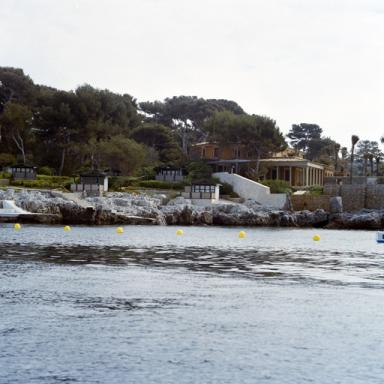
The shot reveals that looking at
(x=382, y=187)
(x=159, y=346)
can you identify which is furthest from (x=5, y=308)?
(x=382, y=187)

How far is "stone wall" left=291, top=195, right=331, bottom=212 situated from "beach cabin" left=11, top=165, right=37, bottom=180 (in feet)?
108

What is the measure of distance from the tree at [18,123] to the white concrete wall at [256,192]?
30.3 meters

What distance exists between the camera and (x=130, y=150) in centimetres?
10206

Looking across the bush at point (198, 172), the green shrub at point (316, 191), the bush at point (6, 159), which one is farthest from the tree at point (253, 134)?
the bush at point (6, 159)

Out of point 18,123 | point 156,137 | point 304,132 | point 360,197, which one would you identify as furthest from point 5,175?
point 304,132

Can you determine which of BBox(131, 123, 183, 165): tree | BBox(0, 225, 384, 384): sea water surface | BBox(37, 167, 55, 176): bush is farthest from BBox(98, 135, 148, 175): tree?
BBox(0, 225, 384, 384): sea water surface

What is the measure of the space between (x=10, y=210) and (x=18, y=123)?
34.9m

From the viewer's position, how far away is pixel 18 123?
347 feet

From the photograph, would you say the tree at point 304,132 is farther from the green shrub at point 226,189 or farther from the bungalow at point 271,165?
the green shrub at point 226,189

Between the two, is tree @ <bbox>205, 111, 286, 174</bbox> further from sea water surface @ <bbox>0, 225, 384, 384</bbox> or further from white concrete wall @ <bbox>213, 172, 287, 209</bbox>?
sea water surface @ <bbox>0, 225, 384, 384</bbox>

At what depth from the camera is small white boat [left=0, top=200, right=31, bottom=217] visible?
73.0 m

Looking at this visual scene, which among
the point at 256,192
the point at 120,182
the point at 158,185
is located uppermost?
the point at 120,182

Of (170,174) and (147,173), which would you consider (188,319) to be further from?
(147,173)

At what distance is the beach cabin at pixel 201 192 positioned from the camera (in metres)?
89.9
